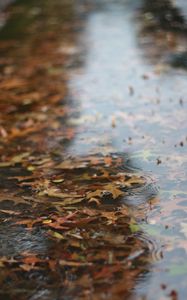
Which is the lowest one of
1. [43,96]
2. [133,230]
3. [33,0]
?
[33,0]

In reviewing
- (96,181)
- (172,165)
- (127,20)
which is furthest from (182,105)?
(127,20)

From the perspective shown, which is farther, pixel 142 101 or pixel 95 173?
pixel 142 101

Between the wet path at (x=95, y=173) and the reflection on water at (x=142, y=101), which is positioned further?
the reflection on water at (x=142, y=101)

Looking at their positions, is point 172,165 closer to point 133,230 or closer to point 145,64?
point 133,230

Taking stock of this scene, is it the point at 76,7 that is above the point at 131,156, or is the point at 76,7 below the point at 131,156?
below

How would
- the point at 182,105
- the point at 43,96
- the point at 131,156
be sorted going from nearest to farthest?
1. the point at 131,156
2. the point at 182,105
3. the point at 43,96

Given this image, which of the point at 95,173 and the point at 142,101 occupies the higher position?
the point at 95,173

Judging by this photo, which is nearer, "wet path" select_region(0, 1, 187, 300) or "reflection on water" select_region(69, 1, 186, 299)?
"wet path" select_region(0, 1, 187, 300)

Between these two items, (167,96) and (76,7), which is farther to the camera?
(76,7)
